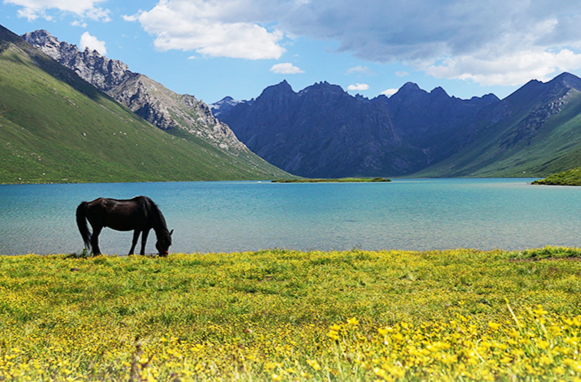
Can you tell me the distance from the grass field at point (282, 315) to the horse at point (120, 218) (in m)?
2.14

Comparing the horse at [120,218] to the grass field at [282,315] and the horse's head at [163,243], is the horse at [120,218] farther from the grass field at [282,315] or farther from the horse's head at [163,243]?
the grass field at [282,315]

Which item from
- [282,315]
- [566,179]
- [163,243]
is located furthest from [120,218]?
[566,179]

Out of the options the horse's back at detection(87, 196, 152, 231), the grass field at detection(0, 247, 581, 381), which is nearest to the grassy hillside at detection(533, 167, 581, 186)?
the grass field at detection(0, 247, 581, 381)

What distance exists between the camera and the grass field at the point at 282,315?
5398 mm

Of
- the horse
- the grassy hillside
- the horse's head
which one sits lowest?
the horse's head

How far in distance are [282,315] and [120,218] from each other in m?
16.4

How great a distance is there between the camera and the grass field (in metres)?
5.40

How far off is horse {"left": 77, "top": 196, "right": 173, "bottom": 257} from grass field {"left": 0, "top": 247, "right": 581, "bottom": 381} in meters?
2.14

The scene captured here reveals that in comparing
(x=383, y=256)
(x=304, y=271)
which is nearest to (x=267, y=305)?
(x=304, y=271)

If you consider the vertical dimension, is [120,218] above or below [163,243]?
above

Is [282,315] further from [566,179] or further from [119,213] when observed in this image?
[566,179]

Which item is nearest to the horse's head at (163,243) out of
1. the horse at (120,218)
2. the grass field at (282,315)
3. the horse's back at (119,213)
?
the horse at (120,218)

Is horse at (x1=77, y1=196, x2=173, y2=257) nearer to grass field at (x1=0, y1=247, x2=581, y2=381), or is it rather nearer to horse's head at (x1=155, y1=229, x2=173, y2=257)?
horse's head at (x1=155, y1=229, x2=173, y2=257)

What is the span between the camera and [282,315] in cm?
1140
